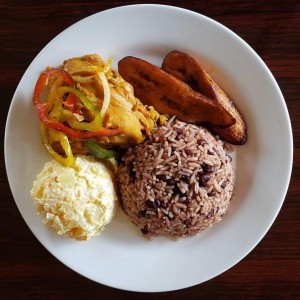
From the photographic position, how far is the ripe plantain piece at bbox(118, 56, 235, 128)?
187cm

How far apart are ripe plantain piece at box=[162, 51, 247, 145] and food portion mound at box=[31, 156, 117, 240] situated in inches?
18.0

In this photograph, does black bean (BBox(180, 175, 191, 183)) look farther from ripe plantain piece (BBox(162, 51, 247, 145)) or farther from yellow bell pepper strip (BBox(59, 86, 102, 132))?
yellow bell pepper strip (BBox(59, 86, 102, 132))

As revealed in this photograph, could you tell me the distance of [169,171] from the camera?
6.10 feet

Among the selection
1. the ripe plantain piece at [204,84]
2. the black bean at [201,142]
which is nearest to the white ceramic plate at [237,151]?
the ripe plantain piece at [204,84]

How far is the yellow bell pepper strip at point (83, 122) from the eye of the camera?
170cm

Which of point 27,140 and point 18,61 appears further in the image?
point 18,61

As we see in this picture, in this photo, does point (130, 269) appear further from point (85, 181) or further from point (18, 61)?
point (18, 61)

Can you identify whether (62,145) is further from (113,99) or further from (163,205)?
(163,205)

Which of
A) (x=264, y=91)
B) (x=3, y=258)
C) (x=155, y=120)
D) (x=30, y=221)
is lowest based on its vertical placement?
(x=3, y=258)

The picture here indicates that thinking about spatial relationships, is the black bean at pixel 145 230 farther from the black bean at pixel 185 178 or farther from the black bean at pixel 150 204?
the black bean at pixel 185 178

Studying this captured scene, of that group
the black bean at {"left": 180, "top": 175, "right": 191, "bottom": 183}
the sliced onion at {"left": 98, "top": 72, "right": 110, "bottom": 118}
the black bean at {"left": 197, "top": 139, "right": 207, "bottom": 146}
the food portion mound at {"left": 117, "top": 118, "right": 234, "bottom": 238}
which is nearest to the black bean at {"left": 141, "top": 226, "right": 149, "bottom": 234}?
the food portion mound at {"left": 117, "top": 118, "right": 234, "bottom": 238}

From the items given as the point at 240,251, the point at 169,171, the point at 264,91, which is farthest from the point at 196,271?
the point at 264,91

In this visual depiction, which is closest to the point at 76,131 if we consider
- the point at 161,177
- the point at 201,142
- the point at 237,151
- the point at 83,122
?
the point at 83,122

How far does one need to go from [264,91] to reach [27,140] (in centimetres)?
89
